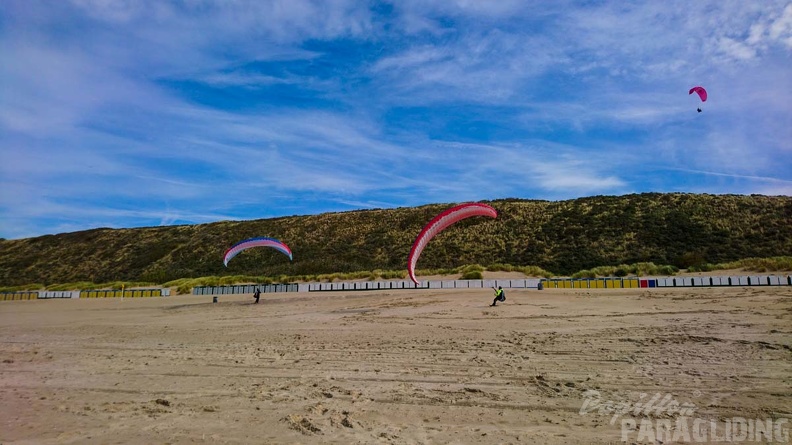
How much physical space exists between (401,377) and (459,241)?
154ft

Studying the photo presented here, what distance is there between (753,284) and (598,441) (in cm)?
2526

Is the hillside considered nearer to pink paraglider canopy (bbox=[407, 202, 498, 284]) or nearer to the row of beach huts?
the row of beach huts

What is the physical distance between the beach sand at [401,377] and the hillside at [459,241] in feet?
105

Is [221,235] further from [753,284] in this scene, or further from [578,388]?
[578,388]

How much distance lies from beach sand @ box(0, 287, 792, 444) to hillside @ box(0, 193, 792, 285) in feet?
105

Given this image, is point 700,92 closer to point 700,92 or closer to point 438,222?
point 700,92

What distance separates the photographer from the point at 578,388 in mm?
7559

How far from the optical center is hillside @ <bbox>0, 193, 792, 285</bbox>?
151ft

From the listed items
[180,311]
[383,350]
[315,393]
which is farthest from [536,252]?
[315,393]

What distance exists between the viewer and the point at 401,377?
28.6ft

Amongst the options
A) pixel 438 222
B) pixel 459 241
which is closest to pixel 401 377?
pixel 438 222

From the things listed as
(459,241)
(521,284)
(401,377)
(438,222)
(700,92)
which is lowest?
(401,377)

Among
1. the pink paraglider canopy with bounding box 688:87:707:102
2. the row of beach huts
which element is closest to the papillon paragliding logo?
the pink paraglider canopy with bounding box 688:87:707:102

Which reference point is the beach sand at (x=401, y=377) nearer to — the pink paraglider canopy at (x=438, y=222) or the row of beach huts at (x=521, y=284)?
the pink paraglider canopy at (x=438, y=222)
